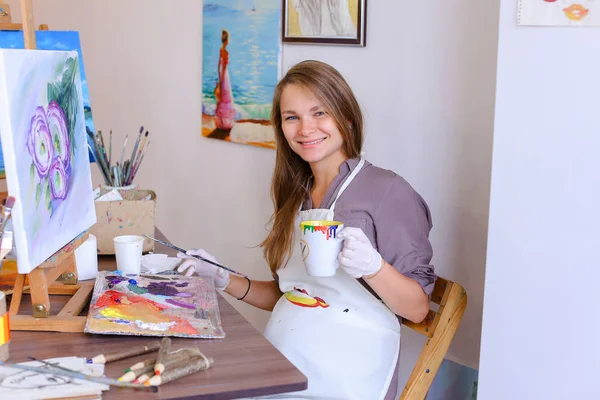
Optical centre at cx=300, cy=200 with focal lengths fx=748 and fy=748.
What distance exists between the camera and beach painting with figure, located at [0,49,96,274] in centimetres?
118

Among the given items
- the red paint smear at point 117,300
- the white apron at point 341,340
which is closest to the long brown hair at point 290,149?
the white apron at point 341,340

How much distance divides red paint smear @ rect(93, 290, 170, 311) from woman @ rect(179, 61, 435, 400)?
0.83ft

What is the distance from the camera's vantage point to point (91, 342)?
4.10 ft

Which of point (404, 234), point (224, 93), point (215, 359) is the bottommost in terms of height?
point (215, 359)

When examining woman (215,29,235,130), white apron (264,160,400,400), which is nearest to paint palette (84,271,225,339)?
white apron (264,160,400,400)

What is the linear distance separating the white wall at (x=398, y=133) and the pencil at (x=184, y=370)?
86 cm

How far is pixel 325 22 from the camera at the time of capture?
211 centimetres

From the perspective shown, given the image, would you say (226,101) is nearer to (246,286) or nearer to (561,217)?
(246,286)

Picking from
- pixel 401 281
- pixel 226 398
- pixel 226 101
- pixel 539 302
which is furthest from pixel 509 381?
pixel 226 101

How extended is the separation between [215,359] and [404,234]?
54cm

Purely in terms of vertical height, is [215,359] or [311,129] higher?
[311,129]

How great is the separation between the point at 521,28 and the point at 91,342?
955 millimetres

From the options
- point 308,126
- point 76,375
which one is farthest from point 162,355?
point 308,126

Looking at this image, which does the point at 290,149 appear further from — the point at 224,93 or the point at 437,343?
the point at 224,93
